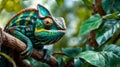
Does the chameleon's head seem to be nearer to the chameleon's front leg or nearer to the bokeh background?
the chameleon's front leg

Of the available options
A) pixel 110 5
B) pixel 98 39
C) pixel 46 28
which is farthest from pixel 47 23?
pixel 110 5

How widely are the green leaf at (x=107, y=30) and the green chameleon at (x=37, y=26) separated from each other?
21 cm

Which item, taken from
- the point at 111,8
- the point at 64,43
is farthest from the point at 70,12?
the point at 111,8

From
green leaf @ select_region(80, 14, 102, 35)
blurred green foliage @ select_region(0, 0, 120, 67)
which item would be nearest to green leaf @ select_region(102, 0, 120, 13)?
blurred green foliage @ select_region(0, 0, 120, 67)

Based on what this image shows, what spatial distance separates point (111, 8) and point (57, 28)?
363 mm

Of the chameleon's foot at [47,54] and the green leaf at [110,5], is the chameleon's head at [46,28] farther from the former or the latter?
the green leaf at [110,5]

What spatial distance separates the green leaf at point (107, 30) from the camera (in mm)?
1208

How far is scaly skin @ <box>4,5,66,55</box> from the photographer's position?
101cm

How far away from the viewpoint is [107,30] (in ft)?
4.09

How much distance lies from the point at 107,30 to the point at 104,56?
0.21m

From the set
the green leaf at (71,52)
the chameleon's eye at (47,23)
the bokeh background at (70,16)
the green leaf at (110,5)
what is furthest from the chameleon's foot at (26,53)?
the bokeh background at (70,16)

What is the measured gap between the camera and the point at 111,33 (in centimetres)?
123

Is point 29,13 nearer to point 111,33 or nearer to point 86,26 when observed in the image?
point 86,26

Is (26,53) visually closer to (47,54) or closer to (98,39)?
(47,54)
